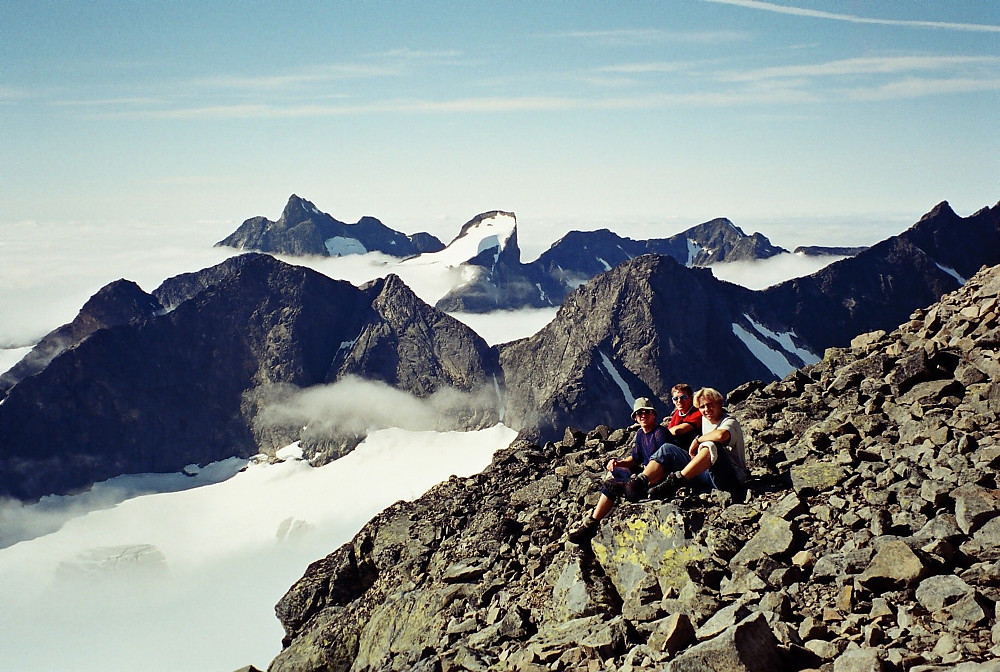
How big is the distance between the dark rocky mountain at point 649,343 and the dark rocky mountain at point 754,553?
417ft

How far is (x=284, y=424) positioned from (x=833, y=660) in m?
179

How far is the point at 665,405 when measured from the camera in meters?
154

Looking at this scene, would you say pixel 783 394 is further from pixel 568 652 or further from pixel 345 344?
pixel 345 344

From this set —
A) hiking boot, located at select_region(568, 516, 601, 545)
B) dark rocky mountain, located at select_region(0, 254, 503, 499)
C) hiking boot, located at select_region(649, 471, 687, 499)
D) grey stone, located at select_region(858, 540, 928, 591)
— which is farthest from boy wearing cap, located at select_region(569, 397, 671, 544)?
dark rocky mountain, located at select_region(0, 254, 503, 499)

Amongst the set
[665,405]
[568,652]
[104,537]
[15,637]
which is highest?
[568,652]

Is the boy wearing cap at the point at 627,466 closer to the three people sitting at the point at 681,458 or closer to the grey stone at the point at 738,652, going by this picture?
the three people sitting at the point at 681,458

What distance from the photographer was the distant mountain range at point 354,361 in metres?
166

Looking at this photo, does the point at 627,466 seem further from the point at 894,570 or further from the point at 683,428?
the point at 894,570

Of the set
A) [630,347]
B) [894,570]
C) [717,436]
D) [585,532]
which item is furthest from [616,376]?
[894,570]

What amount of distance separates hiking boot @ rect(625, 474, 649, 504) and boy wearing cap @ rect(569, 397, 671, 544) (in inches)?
4.1

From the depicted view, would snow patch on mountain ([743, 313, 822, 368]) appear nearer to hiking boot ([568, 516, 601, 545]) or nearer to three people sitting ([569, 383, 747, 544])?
three people sitting ([569, 383, 747, 544])

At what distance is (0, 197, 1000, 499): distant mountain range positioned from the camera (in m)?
166

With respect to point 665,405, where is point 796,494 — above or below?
above

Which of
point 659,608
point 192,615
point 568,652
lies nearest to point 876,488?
point 659,608
